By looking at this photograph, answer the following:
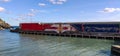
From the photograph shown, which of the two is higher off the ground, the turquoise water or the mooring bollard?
the mooring bollard

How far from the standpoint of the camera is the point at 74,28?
84.8m

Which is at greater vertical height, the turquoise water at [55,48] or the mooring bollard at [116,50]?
the mooring bollard at [116,50]

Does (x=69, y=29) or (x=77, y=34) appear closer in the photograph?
(x=77, y=34)

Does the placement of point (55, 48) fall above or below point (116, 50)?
below

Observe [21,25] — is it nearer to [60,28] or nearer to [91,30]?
[60,28]

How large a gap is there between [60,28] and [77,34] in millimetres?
11951

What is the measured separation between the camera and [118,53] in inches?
1267

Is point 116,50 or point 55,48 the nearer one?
point 116,50

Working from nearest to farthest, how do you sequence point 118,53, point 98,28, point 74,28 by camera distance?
point 118,53, point 98,28, point 74,28

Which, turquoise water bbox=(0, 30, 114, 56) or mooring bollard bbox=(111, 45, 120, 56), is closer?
mooring bollard bbox=(111, 45, 120, 56)

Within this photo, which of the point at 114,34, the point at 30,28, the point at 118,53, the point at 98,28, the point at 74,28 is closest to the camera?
the point at 118,53

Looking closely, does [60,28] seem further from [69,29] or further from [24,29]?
[24,29]

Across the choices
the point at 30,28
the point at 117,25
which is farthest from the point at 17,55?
the point at 30,28

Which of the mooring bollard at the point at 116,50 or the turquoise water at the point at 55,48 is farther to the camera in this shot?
the turquoise water at the point at 55,48
